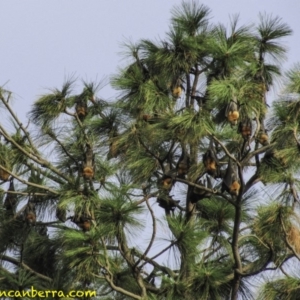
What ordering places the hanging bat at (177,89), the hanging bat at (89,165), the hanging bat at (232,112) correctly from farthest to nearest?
the hanging bat at (177,89) < the hanging bat at (89,165) < the hanging bat at (232,112)

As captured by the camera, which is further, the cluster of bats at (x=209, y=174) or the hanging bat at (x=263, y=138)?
the hanging bat at (x=263, y=138)

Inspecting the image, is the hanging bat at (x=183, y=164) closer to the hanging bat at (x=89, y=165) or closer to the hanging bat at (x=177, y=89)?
the hanging bat at (x=177, y=89)

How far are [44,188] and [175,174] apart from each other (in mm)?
1346

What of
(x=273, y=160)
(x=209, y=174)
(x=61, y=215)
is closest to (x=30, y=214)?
(x=61, y=215)

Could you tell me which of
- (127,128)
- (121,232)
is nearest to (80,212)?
(121,232)

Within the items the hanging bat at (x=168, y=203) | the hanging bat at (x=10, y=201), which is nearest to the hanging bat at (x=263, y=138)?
the hanging bat at (x=168, y=203)

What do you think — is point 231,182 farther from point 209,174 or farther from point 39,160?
point 39,160

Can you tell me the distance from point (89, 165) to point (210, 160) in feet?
4.63

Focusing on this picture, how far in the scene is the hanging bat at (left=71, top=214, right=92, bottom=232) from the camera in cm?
1474

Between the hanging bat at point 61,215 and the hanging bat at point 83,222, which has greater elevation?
the hanging bat at point 61,215

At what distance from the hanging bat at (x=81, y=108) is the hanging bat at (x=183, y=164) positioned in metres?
1.57

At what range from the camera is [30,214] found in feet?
50.7

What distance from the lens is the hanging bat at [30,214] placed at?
15422 millimetres

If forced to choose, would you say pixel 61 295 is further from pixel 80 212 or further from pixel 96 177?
pixel 96 177
